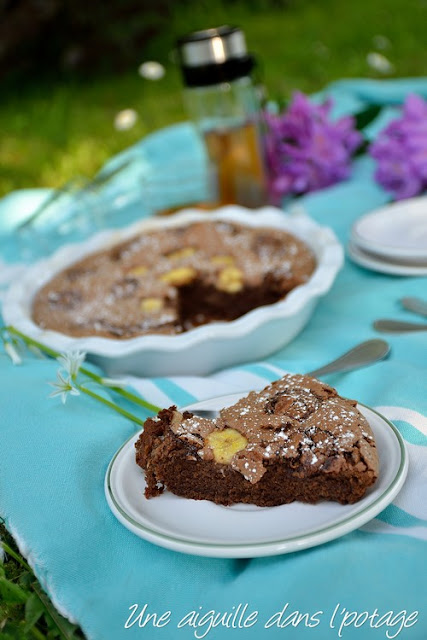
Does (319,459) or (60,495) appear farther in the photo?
(60,495)

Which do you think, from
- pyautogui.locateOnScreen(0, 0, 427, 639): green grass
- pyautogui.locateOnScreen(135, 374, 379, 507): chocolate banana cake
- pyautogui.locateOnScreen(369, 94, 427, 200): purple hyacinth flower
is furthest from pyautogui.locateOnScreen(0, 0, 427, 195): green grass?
pyautogui.locateOnScreen(135, 374, 379, 507): chocolate banana cake

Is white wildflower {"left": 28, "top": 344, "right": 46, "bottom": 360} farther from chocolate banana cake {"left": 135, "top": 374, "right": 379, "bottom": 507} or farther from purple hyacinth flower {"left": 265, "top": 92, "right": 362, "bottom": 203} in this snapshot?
purple hyacinth flower {"left": 265, "top": 92, "right": 362, "bottom": 203}

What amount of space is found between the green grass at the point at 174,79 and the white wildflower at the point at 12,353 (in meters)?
2.17

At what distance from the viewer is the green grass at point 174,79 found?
429 centimetres

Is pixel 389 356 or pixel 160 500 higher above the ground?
pixel 160 500

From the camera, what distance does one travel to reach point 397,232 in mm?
2090

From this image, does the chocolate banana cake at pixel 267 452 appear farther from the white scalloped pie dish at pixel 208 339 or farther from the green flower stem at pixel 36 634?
the white scalloped pie dish at pixel 208 339

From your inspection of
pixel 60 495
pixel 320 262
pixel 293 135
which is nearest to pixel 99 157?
pixel 293 135

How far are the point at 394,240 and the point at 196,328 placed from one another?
702 mm

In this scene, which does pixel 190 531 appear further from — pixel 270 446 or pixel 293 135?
pixel 293 135

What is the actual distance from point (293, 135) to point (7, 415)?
5.24 feet

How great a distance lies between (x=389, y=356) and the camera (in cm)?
158

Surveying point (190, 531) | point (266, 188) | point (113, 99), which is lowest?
point (113, 99)

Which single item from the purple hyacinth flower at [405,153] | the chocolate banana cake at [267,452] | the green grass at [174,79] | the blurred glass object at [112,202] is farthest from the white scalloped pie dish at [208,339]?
the green grass at [174,79]
